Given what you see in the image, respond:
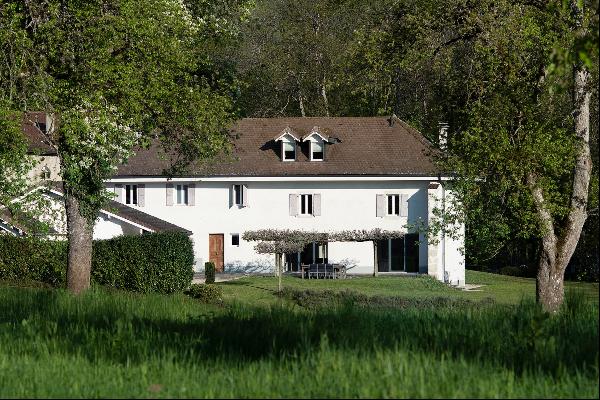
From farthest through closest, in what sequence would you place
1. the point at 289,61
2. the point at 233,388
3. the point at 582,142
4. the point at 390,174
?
1. the point at 289,61
2. the point at 390,174
3. the point at 582,142
4. the point at 233,388

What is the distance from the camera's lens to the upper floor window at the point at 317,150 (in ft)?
198

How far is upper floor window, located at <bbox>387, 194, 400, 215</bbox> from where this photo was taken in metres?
60.2

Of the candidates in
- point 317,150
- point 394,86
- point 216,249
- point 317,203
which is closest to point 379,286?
point 317,203

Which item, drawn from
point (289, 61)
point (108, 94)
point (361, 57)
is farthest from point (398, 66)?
point (289, 61)

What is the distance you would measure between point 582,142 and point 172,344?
1538cm

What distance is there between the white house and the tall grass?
4457cm

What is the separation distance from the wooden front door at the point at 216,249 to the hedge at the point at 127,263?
15.6 m

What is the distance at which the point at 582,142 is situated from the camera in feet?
83.7

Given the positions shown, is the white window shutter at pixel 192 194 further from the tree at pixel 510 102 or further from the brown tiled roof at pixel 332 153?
the tree at pixel 510 102

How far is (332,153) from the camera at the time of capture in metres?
61.0

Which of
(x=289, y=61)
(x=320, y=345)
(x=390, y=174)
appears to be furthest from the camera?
(x=289, y=61)

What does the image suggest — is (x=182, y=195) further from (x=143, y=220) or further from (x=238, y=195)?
(x=143, y=220)

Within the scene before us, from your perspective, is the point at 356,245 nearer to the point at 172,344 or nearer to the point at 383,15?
the point at 383,15

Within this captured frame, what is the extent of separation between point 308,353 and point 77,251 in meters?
22.4
